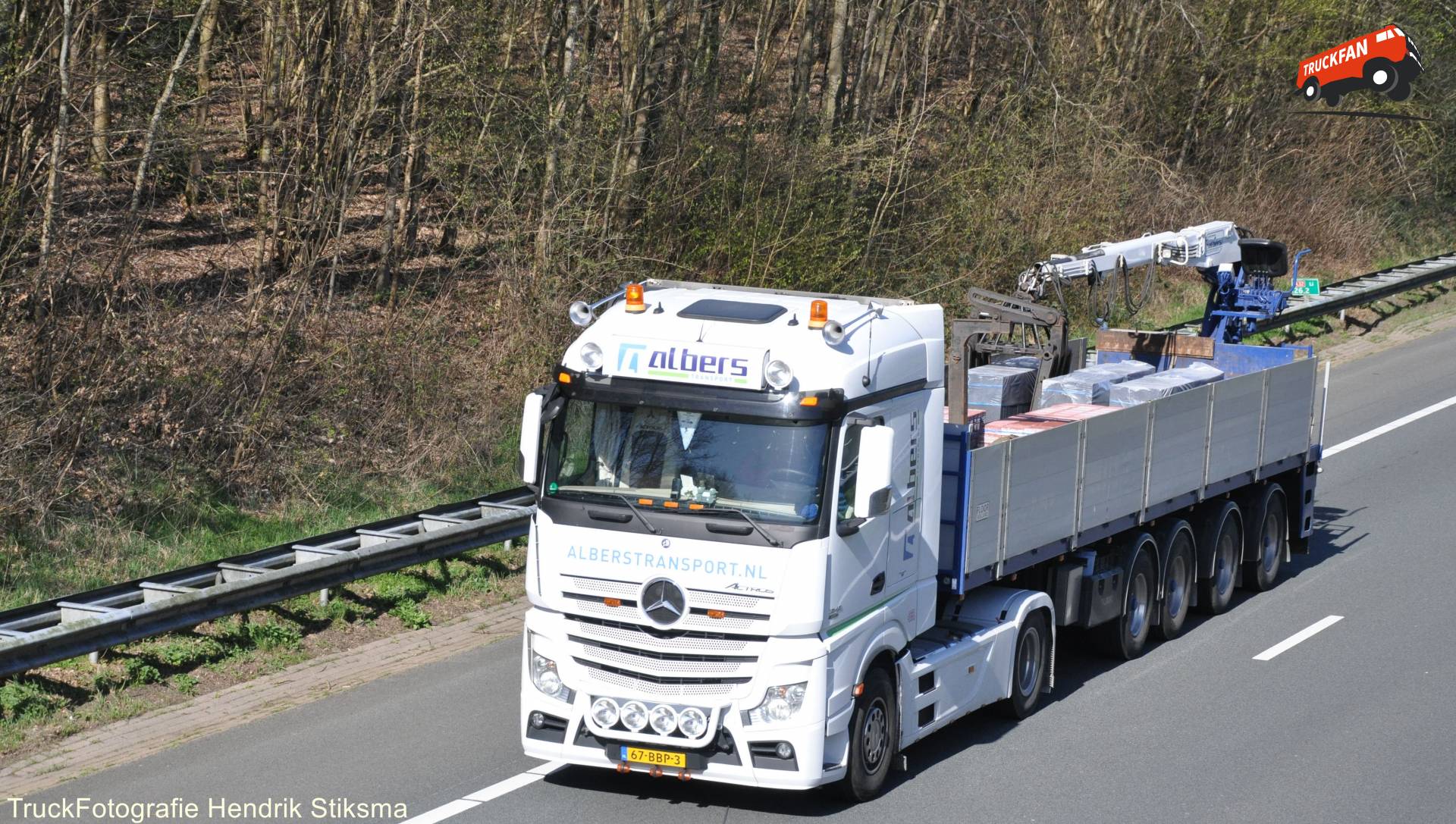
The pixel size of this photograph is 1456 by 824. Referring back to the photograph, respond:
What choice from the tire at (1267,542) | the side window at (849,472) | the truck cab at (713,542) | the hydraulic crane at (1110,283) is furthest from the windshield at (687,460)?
the tire at (1267,542)

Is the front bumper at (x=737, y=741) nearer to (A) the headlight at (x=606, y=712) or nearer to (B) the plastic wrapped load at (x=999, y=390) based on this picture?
(A) the headlight at (x=606, y=712)

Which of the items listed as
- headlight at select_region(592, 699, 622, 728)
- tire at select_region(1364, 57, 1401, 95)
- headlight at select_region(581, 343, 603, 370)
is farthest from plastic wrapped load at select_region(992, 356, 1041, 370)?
tire at select_region(1364, 57, 1401, 95)

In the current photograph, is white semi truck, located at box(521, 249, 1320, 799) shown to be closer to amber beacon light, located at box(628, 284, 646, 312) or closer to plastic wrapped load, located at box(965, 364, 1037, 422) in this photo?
amber beacon light, located at box(628, 284, 646, 312)

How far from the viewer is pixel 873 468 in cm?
823

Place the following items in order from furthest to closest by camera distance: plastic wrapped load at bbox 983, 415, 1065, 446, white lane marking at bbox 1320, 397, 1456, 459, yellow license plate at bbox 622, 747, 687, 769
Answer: white lane marking at bbox 1320, 397, 1456, 459 < plastic wrapped load at bbox 983, 415, 1065, 446 < yellow license plate at bbox 622, 747, 687, 769

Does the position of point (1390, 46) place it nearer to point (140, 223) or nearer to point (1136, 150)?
point (1136, 150)

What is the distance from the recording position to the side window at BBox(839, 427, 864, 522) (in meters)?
8.37

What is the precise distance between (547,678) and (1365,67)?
3202 cm

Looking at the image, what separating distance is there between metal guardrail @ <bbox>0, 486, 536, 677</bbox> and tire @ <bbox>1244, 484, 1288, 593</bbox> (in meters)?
6.91

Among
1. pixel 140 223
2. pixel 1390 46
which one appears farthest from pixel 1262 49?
pixel 140 223

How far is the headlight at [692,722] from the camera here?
8.24m

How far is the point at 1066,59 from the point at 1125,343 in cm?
1462

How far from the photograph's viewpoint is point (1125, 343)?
51.0 ft

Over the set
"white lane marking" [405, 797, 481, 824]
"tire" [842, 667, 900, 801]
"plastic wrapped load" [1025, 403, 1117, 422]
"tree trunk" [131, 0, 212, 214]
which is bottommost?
"white lane marking" [405, 797, 481, 824]
